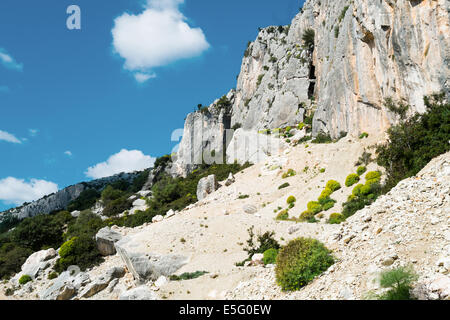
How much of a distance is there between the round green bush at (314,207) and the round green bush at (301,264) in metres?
13.7

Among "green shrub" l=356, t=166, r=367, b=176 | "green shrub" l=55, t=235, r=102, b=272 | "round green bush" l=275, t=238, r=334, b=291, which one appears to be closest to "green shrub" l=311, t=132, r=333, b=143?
"green shrub" l=356, t=166, r=367, b=176

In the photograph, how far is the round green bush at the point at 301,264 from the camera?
377 inches

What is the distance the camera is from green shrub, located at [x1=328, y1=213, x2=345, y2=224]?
65.4 ft

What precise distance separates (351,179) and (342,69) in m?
15.5

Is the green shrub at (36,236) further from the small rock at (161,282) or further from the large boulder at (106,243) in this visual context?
the small rock at (161,282)

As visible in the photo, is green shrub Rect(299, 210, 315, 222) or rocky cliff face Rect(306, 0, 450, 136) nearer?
rocky cliff face Rect(306, 0, 450, 136)

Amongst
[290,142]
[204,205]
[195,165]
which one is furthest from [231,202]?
[195,165]

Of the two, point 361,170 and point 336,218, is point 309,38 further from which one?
point 336,218

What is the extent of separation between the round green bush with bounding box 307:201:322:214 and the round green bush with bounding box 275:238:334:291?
1370 cm

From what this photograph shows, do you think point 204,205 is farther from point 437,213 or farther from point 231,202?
point 437,213

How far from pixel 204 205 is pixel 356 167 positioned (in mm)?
17602

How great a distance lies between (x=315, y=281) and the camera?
9.36 metres

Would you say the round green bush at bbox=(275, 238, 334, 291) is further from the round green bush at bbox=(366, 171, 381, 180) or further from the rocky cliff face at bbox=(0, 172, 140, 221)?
the rocky cliff face at bbox=(0, 172, 140, 221)

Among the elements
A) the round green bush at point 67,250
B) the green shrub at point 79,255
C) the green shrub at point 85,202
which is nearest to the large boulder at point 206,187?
the green shrub at point 79,255
